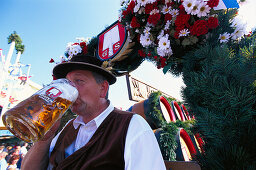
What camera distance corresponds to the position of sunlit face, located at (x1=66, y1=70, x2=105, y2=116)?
3.84 feet

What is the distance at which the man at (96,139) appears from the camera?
2.85 feet

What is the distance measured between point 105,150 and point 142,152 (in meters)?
0.26

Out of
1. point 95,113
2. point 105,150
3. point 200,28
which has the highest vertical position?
point 200,28

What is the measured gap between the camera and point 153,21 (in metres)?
1.47

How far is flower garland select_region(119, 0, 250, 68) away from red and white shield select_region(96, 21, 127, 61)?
56 cm

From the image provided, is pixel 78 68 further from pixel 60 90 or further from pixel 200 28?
pixel 200 28

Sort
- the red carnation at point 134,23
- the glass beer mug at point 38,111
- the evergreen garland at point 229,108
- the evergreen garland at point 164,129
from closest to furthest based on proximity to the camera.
→ 1. the glass beer mug at point 38,111
2. the evergreen garland at point 229,108
3. the red carnation at point 134,23
4. the evergreen garland at point 164,129

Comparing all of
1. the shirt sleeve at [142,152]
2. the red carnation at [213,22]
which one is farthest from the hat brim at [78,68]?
the red carnation at [213,22]

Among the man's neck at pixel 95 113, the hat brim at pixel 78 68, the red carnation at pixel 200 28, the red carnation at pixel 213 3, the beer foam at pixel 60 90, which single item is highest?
the red carnation at pixel 213 3

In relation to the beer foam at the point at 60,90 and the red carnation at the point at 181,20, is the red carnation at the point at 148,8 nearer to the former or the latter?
the red carnation at the point at 181,20

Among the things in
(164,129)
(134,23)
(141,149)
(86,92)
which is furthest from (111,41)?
(141,149)

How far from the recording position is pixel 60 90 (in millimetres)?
908

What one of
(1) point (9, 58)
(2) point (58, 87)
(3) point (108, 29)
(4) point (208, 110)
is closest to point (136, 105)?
(3) point (108, 29)

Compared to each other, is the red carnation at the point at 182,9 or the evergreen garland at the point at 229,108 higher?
the red carnation at the point at 182,9
